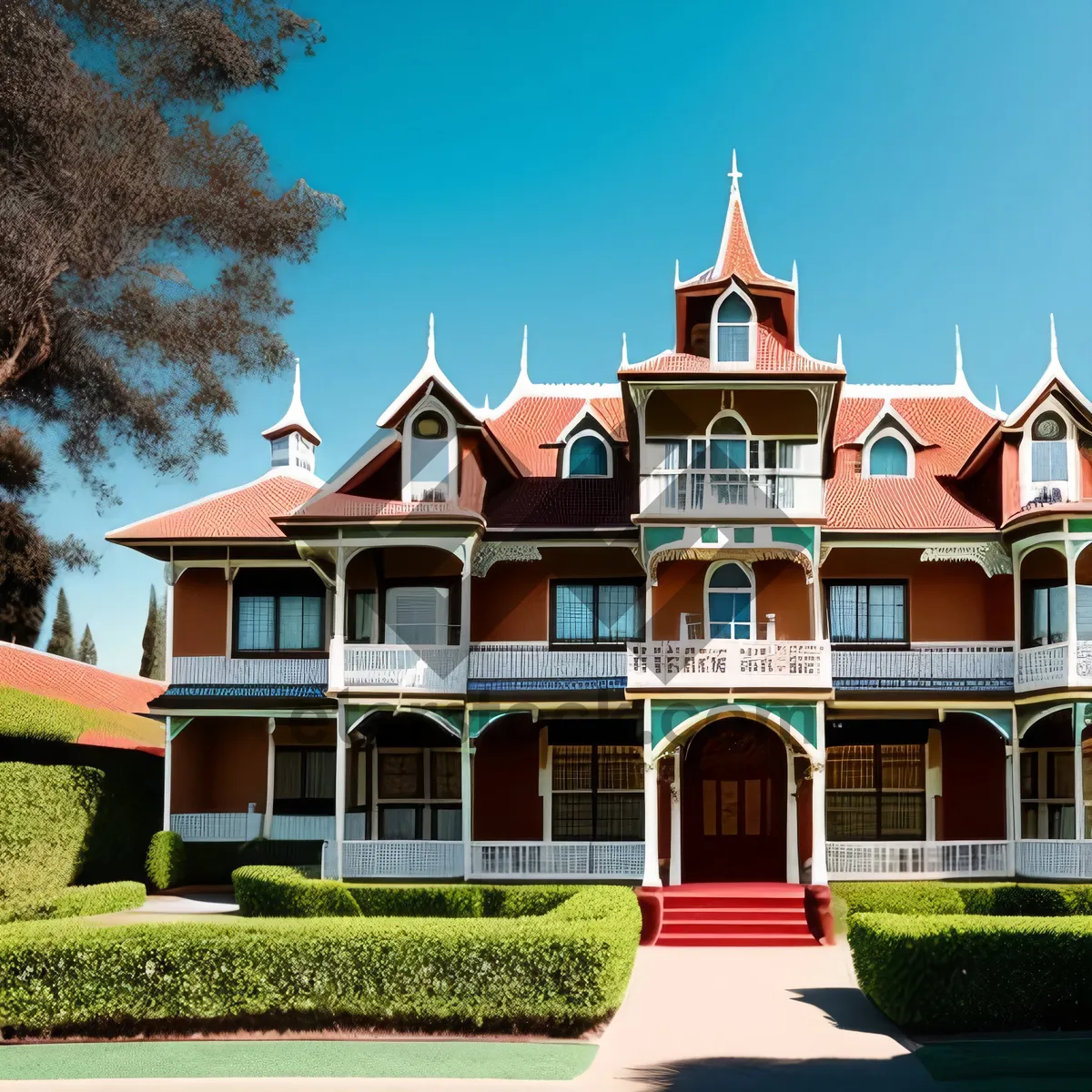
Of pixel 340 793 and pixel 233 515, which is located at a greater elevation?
pixel 233 515

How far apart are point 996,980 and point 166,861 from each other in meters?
17.9

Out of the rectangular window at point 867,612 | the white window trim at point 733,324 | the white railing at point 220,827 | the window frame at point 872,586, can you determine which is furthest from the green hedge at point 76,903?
the white window trim at point 733,324

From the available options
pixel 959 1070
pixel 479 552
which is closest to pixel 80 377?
pixel 479 552

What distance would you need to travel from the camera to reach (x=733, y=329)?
2661 cm

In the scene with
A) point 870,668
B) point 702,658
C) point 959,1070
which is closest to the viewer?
point 959,1070

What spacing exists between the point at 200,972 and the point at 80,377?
13141 mm

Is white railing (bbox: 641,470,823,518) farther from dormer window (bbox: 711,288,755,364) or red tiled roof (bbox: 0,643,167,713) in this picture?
red tiled roof (bbox: 0,643,167,713)

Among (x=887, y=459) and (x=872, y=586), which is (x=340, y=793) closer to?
(x=872, y=586)

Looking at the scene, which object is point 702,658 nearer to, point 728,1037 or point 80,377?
point 728,1037

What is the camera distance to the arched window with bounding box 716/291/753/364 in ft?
87.1

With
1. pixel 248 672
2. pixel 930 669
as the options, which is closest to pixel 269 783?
pixel 248 672

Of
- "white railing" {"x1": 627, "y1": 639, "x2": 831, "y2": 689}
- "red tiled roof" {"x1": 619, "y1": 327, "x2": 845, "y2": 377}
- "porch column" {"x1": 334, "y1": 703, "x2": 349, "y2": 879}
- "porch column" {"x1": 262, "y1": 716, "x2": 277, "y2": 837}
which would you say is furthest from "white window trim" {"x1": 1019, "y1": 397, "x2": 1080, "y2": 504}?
"porch column" {"x1": 262, "y1": 716, "x2": 277, "y2": 837}

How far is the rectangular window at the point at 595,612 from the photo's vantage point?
28.4 meters

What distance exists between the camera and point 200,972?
1551 cm
